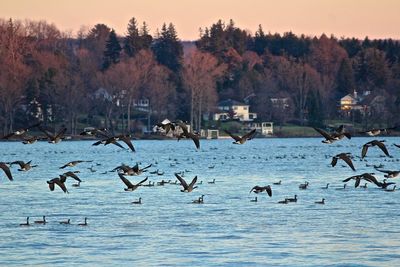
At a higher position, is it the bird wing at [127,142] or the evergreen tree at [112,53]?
the evergreen tree at [112,53]

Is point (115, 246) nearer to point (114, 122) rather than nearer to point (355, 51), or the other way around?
point (114, 122)

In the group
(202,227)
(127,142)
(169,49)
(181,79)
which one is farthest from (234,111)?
(127,142)

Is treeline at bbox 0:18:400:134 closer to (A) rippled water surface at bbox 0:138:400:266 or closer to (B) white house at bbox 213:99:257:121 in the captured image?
(B) white house at bbox 213:99:257:121

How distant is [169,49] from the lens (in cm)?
18362

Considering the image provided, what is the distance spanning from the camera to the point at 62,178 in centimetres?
3350

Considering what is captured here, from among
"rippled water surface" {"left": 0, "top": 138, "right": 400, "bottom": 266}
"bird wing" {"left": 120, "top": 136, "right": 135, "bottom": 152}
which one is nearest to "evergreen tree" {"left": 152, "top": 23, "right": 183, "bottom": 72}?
"rippled water surface" {"left": 0, "top": 138, "right": 400, "bottom": 266}

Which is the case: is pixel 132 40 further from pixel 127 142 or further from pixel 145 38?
pixel 127 142

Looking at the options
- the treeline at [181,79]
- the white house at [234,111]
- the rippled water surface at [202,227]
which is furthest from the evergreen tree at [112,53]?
the rippled water surface at [202,227]

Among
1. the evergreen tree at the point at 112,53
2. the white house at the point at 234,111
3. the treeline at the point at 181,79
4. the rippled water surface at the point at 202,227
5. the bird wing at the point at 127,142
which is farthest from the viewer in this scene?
the evergreen tree at the point at 112,53

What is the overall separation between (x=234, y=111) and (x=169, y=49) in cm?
2791

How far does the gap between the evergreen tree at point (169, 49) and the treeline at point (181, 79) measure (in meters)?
0.16

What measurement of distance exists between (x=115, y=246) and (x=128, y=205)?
12232 mm

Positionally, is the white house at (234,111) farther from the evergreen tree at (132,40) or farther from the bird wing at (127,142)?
the bird wing at (127,142)

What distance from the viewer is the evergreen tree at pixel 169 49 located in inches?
7156
